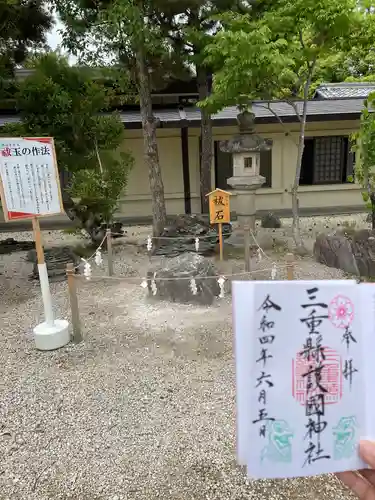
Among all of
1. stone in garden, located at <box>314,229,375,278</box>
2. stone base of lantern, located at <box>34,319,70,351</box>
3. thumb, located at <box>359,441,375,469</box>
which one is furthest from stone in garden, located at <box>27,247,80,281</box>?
thumb, located at <box>359,441,375,469</box>

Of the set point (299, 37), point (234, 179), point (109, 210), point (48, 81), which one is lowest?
point (109, 210)

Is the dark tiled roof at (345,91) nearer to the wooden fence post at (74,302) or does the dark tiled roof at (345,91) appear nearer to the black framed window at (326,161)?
the black framed window at (326,161)

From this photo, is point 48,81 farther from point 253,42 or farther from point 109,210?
point 253,42

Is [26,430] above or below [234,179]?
below

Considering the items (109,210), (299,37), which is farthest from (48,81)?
(299,37)

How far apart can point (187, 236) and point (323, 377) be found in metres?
7.06

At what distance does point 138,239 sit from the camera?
970cm

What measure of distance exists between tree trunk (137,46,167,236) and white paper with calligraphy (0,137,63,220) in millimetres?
4059

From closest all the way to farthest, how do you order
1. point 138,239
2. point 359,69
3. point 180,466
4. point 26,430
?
1. point 180,466
2. point 26,430
3. point 138,239
4. point 359,69

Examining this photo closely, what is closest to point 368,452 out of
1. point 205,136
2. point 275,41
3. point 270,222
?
point 275,41

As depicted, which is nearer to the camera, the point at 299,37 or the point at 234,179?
the point at 299,37

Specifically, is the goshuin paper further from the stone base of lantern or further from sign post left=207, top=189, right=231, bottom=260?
sign post left=207, top=189, right=231, bottom=260

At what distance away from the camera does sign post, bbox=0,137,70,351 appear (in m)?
4.13

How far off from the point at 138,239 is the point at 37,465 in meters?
7.22
